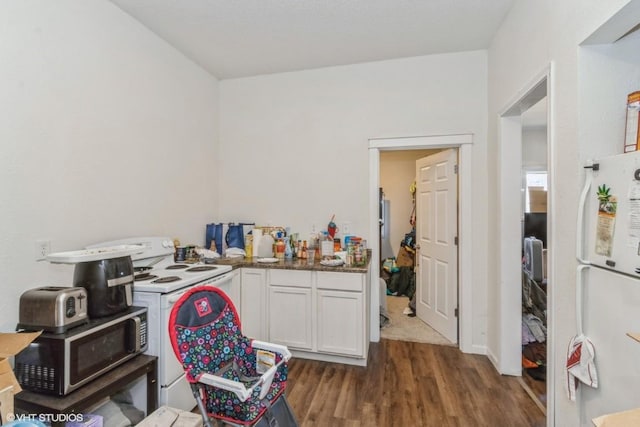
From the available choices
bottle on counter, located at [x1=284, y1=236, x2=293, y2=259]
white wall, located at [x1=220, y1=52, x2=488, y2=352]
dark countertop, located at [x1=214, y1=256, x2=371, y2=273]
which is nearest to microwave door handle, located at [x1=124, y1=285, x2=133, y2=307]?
dark countertop, located at [x1=214, y1=256, x2=371, y2=273]

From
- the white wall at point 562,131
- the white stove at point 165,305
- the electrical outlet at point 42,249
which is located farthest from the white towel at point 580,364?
the electrical outlet at point 42,249

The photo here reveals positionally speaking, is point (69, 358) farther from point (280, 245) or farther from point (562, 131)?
point (562, 131)

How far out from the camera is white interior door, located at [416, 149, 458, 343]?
3203 mm

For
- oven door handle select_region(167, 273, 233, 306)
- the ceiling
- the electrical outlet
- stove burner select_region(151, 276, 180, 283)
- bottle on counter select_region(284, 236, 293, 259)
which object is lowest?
oven door handle select_region(167, 273, 233, 306)

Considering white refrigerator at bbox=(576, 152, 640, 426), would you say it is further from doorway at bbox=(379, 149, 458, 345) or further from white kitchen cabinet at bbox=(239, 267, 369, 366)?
doorway at bbox=(379, 149, 458, 345)

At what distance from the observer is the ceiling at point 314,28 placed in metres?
2.35

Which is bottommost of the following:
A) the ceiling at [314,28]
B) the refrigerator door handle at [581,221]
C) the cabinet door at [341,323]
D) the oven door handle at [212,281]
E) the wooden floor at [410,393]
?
the wooden floor at [410,393]

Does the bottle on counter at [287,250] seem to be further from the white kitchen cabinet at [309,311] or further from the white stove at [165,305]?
the white stove at [165,305]

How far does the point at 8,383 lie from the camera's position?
1.12 meters

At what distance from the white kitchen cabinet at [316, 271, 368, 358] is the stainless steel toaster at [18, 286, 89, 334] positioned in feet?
5.84

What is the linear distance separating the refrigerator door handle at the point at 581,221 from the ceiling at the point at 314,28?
5.65ft

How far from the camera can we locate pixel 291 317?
2.91m

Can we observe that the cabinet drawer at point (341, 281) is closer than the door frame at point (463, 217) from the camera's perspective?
Yes

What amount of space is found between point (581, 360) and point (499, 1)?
2.46 metres
